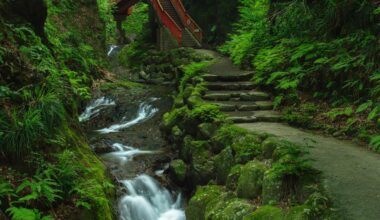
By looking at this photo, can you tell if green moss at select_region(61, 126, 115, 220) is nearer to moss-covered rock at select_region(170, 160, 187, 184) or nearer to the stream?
the stream

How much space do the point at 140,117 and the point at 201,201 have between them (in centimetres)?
622

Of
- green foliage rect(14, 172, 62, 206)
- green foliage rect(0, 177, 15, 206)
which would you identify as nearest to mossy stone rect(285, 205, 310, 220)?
green foliage rect(14, 172, 62, 206)

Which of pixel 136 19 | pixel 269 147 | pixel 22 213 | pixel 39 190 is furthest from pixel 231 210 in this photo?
pixel 136 19

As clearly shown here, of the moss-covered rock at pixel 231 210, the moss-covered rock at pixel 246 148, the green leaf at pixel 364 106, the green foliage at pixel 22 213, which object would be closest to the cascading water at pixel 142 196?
the moss-covered rock at pixel 231 210

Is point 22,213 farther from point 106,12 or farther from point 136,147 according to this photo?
point 106,12

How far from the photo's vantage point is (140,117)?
12570 millimetres

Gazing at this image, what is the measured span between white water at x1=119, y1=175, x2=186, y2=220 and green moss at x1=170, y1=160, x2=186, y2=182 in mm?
380

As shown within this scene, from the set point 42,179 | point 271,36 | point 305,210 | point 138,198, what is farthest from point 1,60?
point 271,36

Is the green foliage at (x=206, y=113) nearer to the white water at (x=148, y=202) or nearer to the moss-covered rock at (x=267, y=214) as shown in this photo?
the white water at (x=148, y=202)

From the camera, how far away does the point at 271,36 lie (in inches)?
487

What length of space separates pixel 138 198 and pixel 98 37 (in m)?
10.4

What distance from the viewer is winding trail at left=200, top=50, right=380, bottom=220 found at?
4551 millimetres

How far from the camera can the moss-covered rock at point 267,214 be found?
4.88m

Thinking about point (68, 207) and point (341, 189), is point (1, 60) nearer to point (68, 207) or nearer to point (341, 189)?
point (68, 207)
